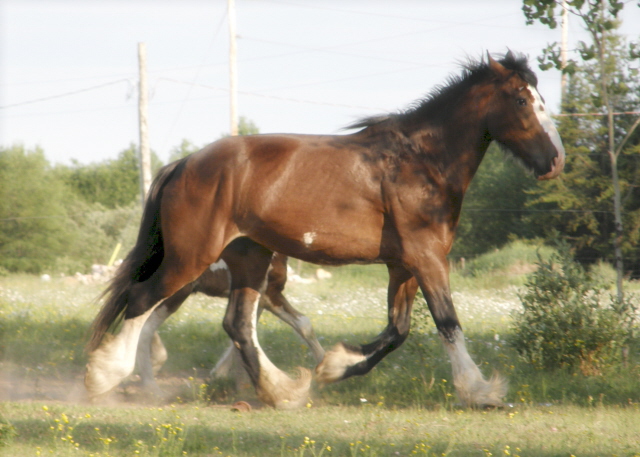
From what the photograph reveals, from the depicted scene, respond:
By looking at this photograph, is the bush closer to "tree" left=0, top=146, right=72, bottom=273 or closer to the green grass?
the green grass

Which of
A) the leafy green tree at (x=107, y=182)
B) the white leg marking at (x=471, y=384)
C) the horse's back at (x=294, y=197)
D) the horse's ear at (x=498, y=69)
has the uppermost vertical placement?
the horse's ear at (x=498, y=69)

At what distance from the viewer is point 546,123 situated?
5125 mm

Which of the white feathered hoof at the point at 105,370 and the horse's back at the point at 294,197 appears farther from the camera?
the white feathered hoof at the point at 105,370

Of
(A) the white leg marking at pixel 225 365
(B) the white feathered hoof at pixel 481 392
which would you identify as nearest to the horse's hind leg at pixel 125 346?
(A) the white leg marking at pixel 225 365

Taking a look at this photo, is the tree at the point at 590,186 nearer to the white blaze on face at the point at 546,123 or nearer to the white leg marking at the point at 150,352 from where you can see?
the white blaze on face at the point at 546,123

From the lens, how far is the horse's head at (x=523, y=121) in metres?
5.08

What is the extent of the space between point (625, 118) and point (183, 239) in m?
14.0

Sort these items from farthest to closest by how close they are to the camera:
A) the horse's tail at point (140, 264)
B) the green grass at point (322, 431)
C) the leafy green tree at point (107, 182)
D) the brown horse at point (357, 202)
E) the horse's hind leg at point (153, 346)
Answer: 1. the leafy green tree at point (107, 182)
2. the horse's hind leg at point (153, 346)
3. the horse's tail at point (140, 264)
4. the brown horse at point (357, 202)
5. the green grass at point (322, 431)

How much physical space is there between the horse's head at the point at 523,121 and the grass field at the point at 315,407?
1.87 metres

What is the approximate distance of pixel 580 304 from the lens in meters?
6.11

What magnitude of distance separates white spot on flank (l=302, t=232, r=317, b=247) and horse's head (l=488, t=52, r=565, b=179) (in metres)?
1.64

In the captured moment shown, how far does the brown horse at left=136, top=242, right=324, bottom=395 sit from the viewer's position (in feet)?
20.7

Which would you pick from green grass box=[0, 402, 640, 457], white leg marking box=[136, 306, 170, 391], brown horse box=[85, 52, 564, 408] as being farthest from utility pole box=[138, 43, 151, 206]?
green grass box=[0, 402, 640, 457]

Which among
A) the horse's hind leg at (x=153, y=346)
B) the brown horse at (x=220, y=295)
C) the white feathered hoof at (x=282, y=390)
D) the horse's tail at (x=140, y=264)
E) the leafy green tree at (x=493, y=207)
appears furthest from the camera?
the leafy green tree at (x=493, y=207)
